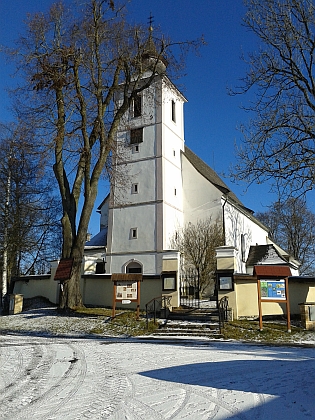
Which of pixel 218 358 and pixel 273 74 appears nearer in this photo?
pixel 218 358

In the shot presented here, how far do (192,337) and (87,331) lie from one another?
3588 millimetres

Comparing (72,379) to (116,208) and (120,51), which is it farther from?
(116,208)

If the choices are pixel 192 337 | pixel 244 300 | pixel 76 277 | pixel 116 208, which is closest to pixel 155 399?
pixel 192 337

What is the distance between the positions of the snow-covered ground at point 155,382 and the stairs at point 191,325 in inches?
96.7

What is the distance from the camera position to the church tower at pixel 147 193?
26.5 metres

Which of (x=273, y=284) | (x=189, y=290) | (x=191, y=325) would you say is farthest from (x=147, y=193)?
(x=273, y=284)

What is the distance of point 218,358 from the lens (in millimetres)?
8023

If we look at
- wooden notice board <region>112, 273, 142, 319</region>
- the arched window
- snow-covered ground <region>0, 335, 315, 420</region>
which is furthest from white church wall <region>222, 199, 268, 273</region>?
snow-covered ground <region>0, 335, 315, 420</region>

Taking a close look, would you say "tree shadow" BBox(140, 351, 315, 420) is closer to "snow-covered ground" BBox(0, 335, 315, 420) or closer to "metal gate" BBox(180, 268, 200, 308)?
"snow-covered ground" BBox(0, 335, 315, 420)

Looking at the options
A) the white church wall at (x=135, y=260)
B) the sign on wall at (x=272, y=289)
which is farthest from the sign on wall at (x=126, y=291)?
the white church wall at (x=135, y=260)

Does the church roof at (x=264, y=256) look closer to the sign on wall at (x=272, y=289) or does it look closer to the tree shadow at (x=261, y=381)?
the sign on wall at (x=272, y=289)

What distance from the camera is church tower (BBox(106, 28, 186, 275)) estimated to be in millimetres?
26484

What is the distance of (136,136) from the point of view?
1160 inches

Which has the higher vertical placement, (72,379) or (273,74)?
(273,74)
